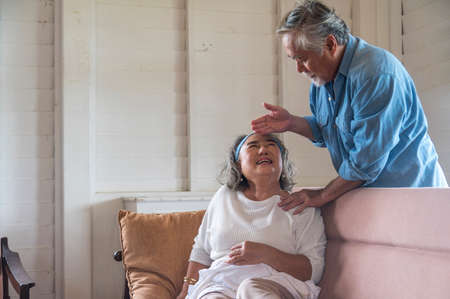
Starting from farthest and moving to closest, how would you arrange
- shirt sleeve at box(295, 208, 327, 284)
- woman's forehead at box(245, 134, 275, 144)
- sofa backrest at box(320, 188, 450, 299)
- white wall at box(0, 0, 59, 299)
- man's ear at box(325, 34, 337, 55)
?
1. white wall at box(0, 0, 59, 299)
2. woman's forehead at box(245, 134, 275, 144)
3. shirt sleeve at box(295, 208, 327, 284)
4. man's ear at box(325, 34, 337, 55)
5. sofa backrest at box(320, 188, 450, 299)

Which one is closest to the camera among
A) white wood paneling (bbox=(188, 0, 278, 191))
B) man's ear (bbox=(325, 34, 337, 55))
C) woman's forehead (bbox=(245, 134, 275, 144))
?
man's ear (bbox=(325, 34, 337, 55))

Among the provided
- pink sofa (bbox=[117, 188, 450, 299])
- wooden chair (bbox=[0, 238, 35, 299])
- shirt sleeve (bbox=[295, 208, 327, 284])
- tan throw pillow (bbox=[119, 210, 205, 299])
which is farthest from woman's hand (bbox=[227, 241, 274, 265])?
wooden chair (bbox=[0, 238, 35, 299])

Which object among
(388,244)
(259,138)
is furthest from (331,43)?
(388,244)

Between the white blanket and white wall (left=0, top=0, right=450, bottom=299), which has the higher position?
white wall (left=0, top=0, right=450, bottom=299)

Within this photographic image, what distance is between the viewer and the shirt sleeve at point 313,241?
198cm

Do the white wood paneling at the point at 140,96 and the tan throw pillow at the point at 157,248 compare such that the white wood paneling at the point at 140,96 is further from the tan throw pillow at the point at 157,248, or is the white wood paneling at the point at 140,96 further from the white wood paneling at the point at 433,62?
the white wood paneling at the point at 433,62

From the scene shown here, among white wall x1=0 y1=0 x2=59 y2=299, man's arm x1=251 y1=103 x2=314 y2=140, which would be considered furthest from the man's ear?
white wall x1=0 y1=0 x2=59 y2=299

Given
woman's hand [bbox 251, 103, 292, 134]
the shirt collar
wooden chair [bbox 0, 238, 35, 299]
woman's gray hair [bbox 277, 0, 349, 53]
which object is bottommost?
wooden chair [bbox 0, 238, 35, 299]

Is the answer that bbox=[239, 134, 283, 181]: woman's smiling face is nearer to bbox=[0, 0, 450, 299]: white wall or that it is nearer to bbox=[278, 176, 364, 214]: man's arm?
bbox=[278, 176, 364, 214]: man's arm

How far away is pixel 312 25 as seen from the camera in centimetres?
181

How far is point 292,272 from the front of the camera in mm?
1929

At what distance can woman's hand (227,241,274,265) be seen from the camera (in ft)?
6.36

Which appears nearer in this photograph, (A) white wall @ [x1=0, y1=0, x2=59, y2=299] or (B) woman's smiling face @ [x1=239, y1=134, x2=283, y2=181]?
(B) woman's smiling face @ [x1=239, y1=134, x2=283, y2=181]

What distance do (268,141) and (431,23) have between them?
64.7 inches
